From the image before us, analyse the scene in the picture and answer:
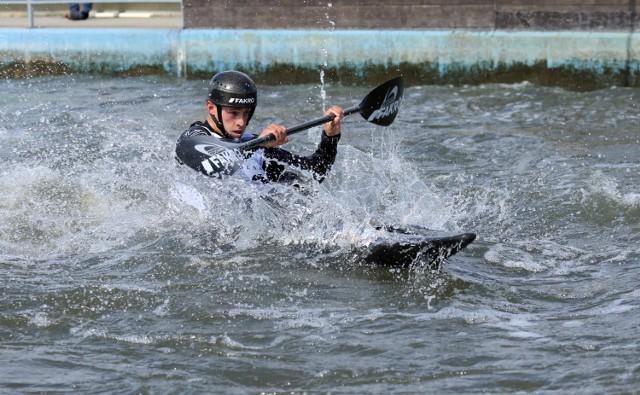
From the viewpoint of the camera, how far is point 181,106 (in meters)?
11.6

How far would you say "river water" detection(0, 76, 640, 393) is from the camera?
4477mm

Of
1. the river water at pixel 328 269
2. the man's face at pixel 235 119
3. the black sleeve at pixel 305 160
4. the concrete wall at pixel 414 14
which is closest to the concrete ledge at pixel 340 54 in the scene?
the concrete wall at pixel 414 14

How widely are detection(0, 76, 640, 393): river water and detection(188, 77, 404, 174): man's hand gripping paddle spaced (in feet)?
0.55

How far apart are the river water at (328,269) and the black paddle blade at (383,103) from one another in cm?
52

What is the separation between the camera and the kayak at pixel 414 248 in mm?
5648

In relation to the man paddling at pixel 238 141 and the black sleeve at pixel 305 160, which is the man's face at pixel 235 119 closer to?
the man paddling at pixel 238 141

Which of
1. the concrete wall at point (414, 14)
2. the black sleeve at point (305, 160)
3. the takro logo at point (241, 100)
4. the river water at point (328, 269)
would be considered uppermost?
the concrete wall at point (414, 14)

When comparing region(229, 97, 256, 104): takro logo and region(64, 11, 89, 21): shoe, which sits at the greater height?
region(64, 11, 89, 21): shoe

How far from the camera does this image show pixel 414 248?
18.6 ft

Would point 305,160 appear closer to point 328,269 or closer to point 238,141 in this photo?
point 238,141

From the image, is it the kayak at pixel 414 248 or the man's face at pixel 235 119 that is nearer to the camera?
the kayak at pixel 414 248

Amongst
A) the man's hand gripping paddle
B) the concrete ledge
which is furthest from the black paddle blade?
the concrete ledge

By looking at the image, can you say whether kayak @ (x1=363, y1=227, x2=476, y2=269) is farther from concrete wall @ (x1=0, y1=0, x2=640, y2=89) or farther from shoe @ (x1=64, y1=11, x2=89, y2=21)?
shoe @ (x1=64, y1=11, x2=89, y2=21)

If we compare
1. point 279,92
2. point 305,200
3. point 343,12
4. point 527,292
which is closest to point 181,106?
point 279,92
